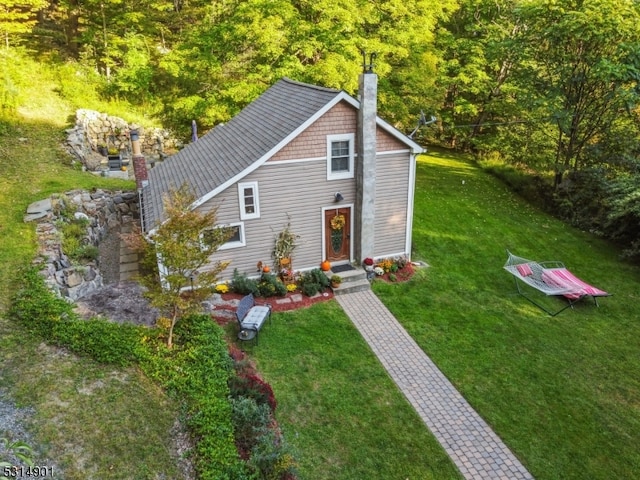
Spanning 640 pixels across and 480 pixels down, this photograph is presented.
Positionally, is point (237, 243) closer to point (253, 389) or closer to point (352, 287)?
point (352, 287)

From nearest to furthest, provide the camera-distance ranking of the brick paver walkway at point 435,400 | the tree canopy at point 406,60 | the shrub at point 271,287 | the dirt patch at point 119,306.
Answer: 1. the brick paver walkway at point 435,400
2. the dirt patch at point 119,306
3. the shrub at point 271,287
4. the tree canopy at point 406,60

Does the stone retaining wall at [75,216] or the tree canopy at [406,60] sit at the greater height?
the tree canopy at [406,60]

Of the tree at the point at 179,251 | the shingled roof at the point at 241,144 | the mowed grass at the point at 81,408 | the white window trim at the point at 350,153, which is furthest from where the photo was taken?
the white window trim at the point at 350,153

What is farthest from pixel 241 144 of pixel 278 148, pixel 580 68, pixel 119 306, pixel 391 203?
pixel 580 68

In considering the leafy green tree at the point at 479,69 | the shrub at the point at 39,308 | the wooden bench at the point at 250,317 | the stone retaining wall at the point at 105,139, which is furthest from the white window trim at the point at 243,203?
the leafy green tree at the point at 479,69

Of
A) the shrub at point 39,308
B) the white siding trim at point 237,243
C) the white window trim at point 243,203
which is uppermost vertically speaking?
the white window trim at point 243,203

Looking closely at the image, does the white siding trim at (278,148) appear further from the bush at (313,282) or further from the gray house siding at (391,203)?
the bush at (313,282)

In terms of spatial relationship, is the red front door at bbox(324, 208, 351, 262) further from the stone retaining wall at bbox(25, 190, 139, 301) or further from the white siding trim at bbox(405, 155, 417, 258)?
→ the stone retaining wall at bbox(25, 190, 139, 301)

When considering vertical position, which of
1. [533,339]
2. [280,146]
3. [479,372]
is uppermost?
[280,146]
